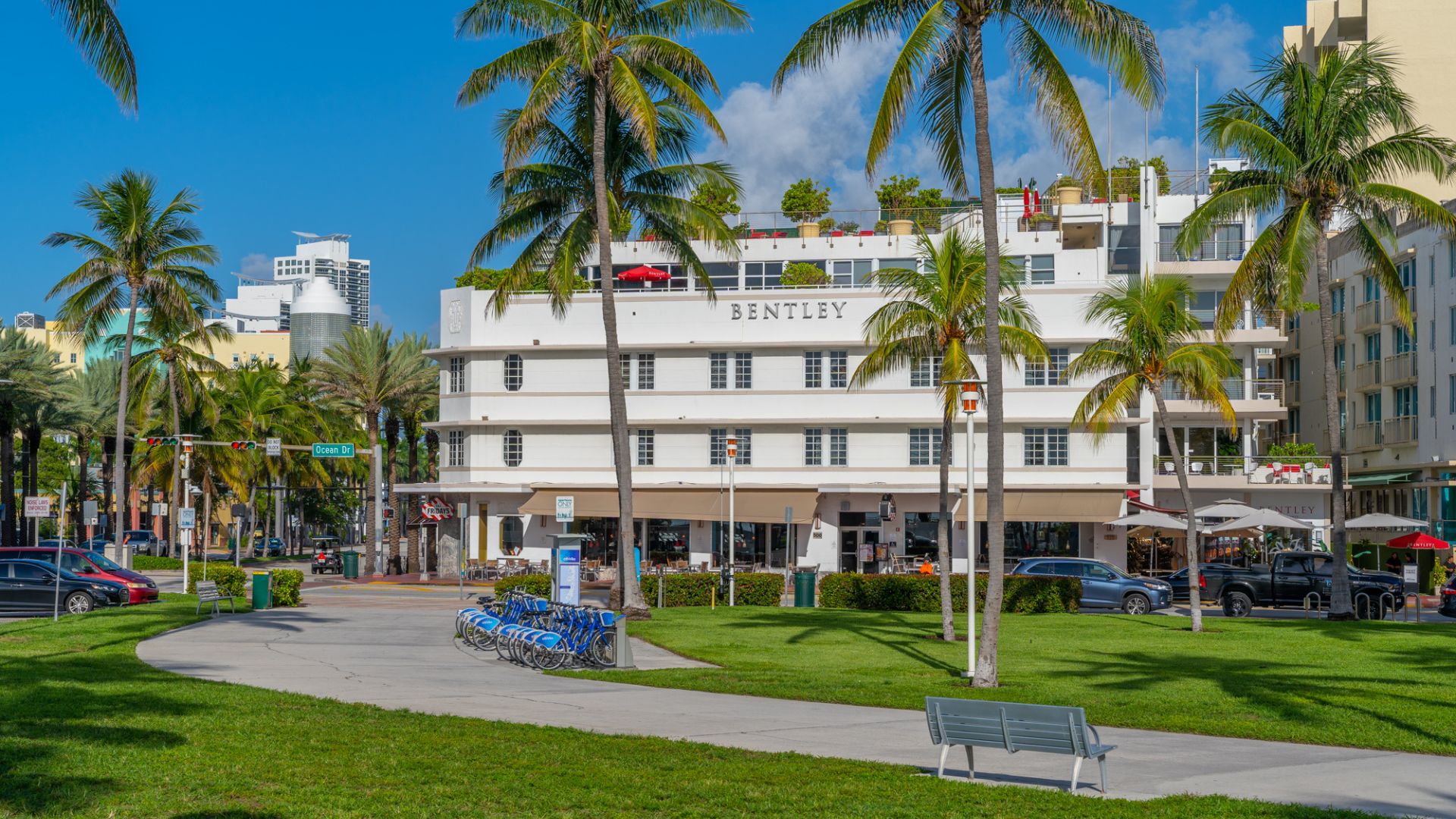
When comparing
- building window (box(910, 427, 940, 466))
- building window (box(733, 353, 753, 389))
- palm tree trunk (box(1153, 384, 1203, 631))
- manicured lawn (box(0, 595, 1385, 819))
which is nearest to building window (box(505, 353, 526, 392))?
building window (box(733, 353, 753, 389))

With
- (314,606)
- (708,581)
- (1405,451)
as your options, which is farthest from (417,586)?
(1405,451)

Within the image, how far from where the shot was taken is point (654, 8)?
32.3 metres

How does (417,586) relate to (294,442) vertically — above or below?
below

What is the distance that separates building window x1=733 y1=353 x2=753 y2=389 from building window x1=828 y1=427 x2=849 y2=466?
3.64 m

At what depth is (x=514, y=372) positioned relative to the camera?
55.3 meters

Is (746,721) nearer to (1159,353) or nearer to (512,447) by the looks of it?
(1159,353)

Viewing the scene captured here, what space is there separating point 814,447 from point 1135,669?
3097 cm

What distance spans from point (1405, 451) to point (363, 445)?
5941cm

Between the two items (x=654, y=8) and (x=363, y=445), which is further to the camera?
(x=363, y=445)

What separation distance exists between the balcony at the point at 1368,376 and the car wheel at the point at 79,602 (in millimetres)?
50165

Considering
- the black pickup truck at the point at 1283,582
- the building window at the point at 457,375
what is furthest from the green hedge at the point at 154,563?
the black pickup truck at the point at 1283,582

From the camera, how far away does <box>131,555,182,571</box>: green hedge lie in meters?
62.8

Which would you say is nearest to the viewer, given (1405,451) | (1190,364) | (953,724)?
(953,724)

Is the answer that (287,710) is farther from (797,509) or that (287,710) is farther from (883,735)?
(797,509)
